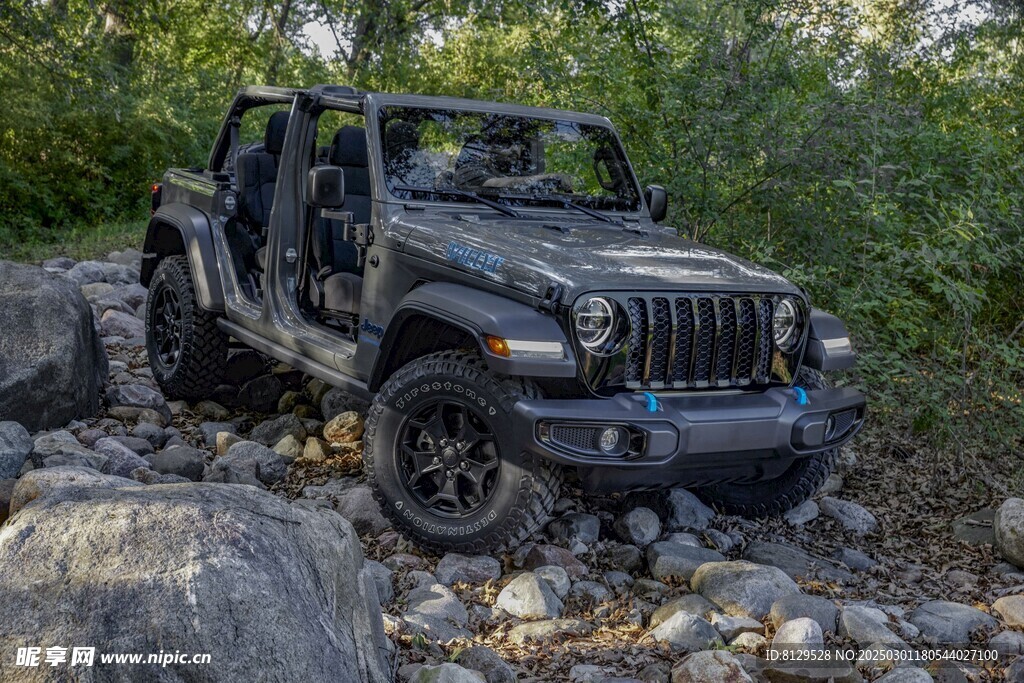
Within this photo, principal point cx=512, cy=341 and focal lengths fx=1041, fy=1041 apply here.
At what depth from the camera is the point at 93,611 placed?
8.63 feet

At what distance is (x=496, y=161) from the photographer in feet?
18.6

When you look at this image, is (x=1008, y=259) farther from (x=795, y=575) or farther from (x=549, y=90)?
(x=549, y=90)

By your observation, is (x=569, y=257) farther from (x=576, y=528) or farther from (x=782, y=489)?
(x=782, y=489)

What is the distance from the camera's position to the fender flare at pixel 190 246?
658cm

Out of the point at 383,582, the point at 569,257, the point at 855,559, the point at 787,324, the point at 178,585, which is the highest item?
the point at 569,257

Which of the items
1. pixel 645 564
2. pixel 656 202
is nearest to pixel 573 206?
pixel 656 202

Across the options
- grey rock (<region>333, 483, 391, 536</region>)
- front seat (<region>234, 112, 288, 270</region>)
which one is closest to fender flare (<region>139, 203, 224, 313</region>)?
front seat (<region>234, 112, 288, 270</region>)

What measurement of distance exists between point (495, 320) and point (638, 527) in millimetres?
1475

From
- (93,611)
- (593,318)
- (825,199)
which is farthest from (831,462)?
(93,611)

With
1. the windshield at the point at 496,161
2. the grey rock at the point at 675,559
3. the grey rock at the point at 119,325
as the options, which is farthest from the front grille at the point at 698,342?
the grey rock at the point at 119,325

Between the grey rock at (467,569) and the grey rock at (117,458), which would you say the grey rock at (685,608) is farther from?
the grey rock at (117,458)

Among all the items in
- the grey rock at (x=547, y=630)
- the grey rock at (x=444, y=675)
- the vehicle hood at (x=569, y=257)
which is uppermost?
the vehicle hood at (x=569, y=257)

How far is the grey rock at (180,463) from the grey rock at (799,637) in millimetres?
3033

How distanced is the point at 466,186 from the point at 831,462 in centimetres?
236
